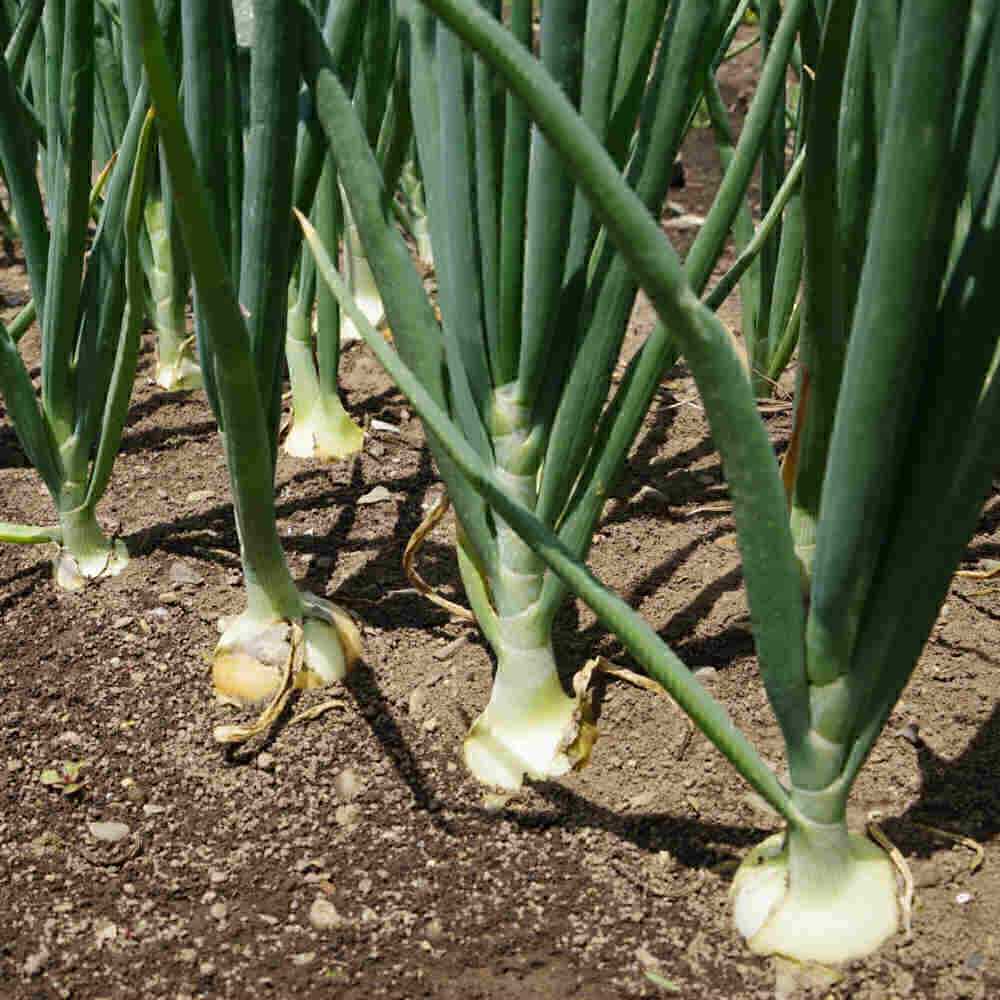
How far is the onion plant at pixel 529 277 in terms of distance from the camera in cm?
96

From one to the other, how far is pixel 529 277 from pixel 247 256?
0.25 m

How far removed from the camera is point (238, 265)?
3.67 feet

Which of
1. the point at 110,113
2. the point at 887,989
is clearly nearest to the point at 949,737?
the point at 887,989

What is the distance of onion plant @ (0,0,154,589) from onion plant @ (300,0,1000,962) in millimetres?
433

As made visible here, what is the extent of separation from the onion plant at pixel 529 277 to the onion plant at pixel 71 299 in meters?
0.28

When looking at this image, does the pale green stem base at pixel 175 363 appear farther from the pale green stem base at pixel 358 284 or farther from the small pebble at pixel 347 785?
the small pebble at pixel 347 785

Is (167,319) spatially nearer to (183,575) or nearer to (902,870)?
(183,575)

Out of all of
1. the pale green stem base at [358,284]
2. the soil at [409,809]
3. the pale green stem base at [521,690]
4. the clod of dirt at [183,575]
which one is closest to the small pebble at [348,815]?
the soil at [409,809]

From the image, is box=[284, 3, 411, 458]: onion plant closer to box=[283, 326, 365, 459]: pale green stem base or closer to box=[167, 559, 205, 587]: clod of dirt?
box=[283, 326, 365, 459]: pale green stem base

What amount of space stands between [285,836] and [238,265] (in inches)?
19.5

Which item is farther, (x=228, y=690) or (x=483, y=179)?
(x=228, y=690)

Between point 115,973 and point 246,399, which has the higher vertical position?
point 246,399

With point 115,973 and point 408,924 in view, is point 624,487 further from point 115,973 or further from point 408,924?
point 115,973

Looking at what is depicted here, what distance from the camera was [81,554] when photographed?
148 centimetres
